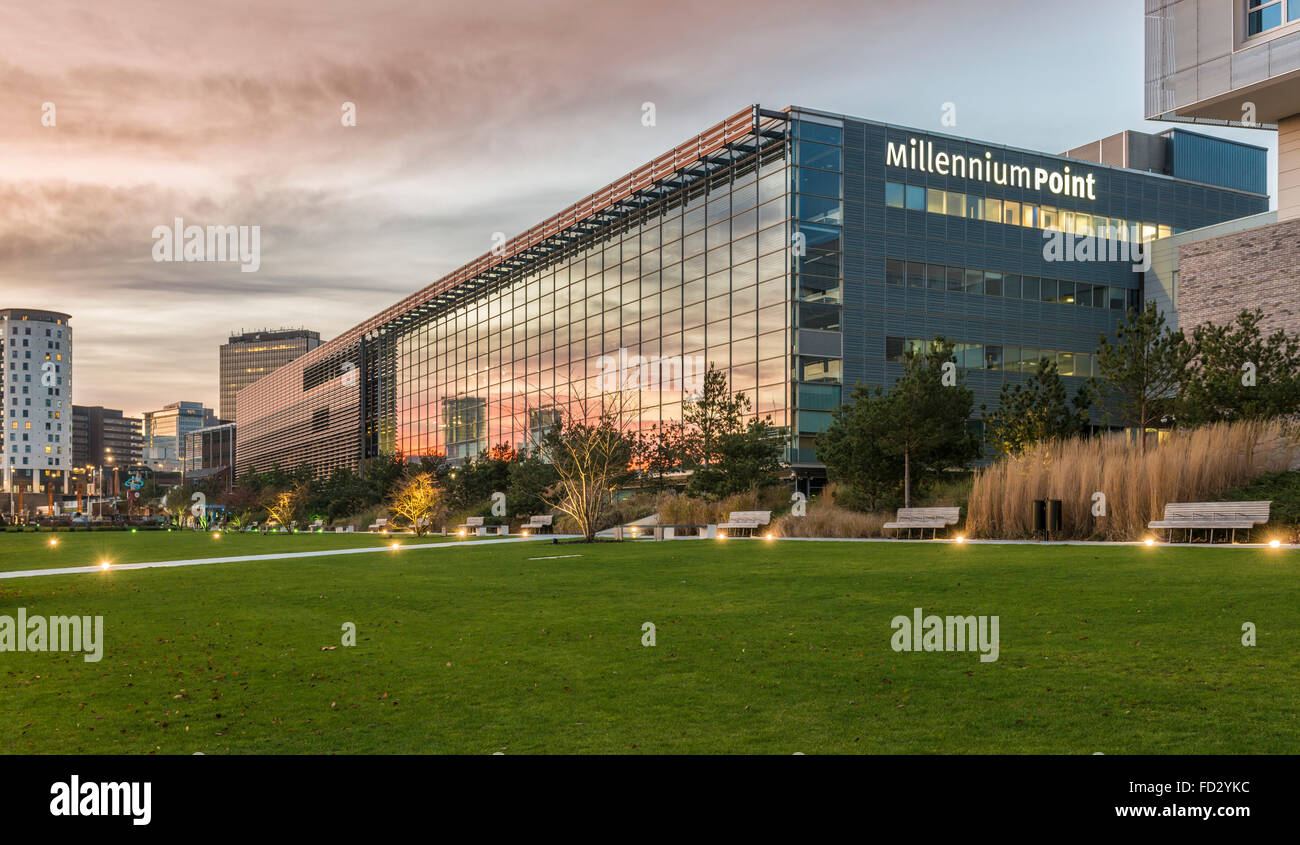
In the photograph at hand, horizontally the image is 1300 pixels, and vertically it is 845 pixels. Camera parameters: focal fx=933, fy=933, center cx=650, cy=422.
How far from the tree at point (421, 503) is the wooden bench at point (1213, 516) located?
30378mm

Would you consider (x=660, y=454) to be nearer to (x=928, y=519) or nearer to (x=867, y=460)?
(x=867, y=460)

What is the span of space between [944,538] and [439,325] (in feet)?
213

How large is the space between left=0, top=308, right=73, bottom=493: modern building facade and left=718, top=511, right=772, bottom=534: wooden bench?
198847 millimetres

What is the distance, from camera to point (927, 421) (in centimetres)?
2892

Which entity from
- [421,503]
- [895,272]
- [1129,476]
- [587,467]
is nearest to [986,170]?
[895,272]

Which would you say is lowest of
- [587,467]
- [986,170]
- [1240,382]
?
[587,467]

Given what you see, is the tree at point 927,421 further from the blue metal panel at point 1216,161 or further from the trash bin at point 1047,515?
the blue metal panel at point 1216,161

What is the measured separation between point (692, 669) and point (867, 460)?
23229 millimetres

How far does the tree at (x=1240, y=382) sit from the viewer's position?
24.8 meters

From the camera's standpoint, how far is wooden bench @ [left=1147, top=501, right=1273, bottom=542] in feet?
61.9

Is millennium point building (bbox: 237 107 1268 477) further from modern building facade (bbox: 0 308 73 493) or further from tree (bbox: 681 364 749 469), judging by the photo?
modern building facade (bbox: 0 308 73 493)

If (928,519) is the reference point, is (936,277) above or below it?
above
